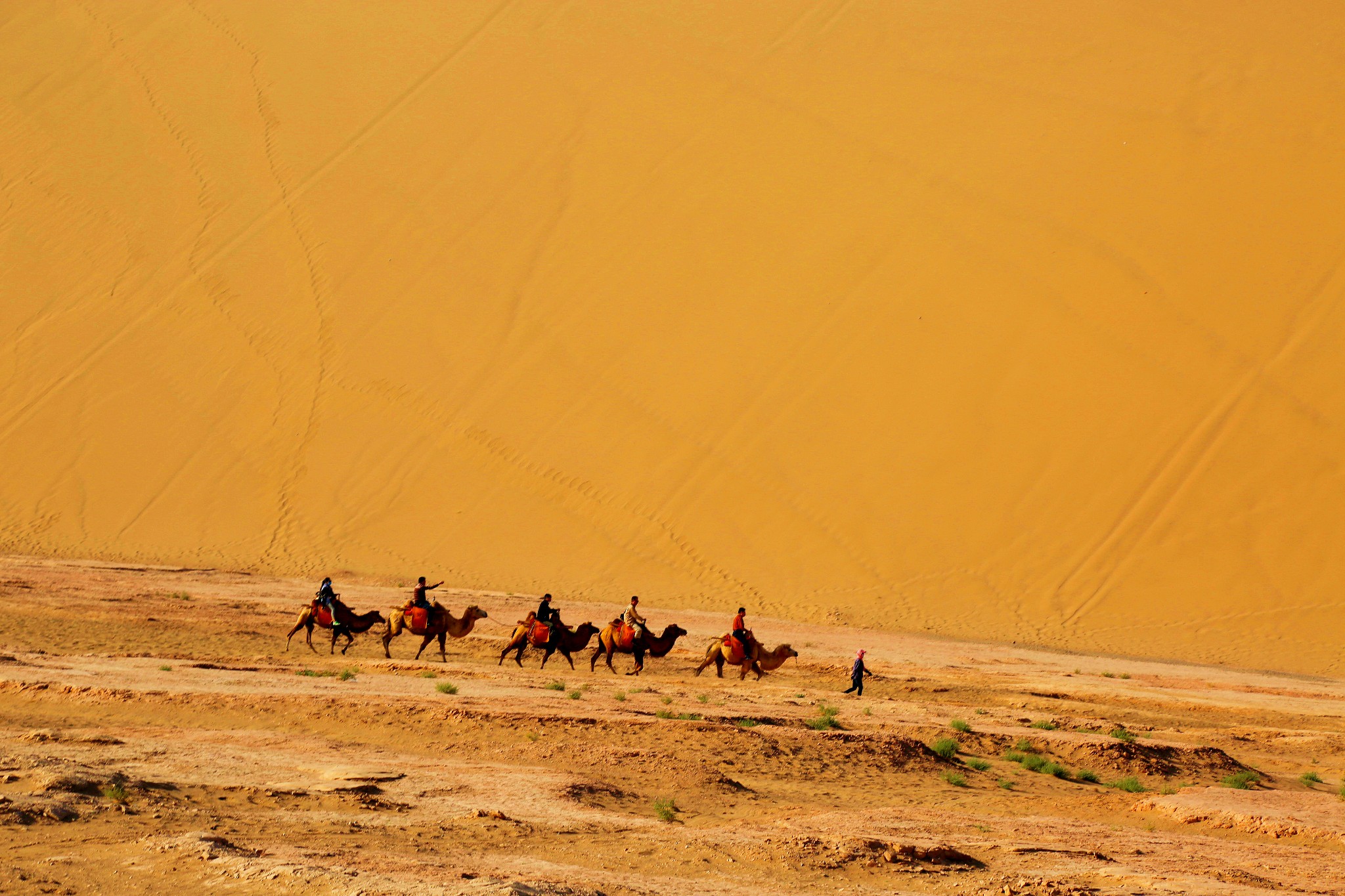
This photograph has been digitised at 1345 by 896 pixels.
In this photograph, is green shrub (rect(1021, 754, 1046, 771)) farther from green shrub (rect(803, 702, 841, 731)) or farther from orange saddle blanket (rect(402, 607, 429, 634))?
orange saddle blanket (rect(402, 607, 429, 634))

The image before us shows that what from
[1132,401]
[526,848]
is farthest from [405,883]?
[1132,401]

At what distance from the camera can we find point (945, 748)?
1270 cm

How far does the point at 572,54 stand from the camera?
36.8m

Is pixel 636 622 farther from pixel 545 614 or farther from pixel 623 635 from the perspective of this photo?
pixel 545 614

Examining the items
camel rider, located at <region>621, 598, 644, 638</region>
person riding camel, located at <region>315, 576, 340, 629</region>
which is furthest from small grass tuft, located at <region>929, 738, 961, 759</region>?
person riding camel, located at <region>315, 576, 340, 629</region>

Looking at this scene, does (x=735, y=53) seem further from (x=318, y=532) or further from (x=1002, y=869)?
(x=1002, y=869)

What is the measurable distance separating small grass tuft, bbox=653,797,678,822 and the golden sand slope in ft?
48.3

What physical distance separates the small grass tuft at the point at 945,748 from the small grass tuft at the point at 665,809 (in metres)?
3.99

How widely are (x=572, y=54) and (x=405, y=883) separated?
33185 millimetres

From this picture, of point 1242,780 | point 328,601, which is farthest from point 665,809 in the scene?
point 328,601

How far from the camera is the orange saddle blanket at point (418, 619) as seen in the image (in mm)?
16891

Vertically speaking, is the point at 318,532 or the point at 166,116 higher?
the point at 166,116

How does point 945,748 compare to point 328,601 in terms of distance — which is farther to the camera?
point 328,601

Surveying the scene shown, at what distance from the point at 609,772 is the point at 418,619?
6.89m
